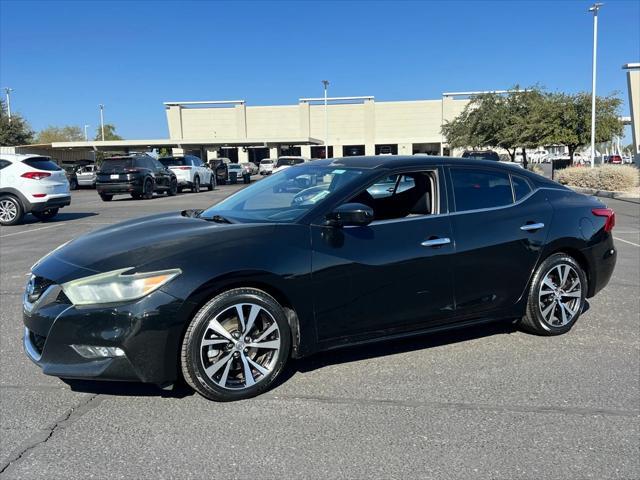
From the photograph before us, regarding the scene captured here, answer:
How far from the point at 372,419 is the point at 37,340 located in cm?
224

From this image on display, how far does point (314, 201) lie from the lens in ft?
13.9

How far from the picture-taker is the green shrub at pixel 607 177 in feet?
78.0

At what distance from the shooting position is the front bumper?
3408 mm

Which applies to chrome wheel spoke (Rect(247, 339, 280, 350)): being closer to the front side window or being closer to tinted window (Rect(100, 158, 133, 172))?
the front side window

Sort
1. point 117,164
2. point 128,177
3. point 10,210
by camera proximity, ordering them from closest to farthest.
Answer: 1. point 10,210
2. point 128,177
3. point 117,164

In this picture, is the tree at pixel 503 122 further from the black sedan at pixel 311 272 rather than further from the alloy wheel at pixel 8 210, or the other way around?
the black sedan at pixel 311 272

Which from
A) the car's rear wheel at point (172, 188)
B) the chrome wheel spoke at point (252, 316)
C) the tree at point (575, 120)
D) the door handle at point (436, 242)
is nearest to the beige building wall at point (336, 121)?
the tree at point (575, 120)

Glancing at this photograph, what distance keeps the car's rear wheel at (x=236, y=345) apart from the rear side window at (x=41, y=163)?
1257 centimetres

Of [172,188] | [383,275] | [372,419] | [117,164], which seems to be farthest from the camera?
[172,188]

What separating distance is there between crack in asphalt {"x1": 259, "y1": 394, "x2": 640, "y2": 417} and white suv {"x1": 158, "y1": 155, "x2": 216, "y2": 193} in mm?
24839

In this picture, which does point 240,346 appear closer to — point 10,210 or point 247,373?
point 247,373

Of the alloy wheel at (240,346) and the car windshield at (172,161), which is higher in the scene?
the car windshield at (172,161)

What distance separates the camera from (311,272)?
387 centimetres

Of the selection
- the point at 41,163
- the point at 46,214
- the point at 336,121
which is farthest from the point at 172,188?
the point at 336,121
